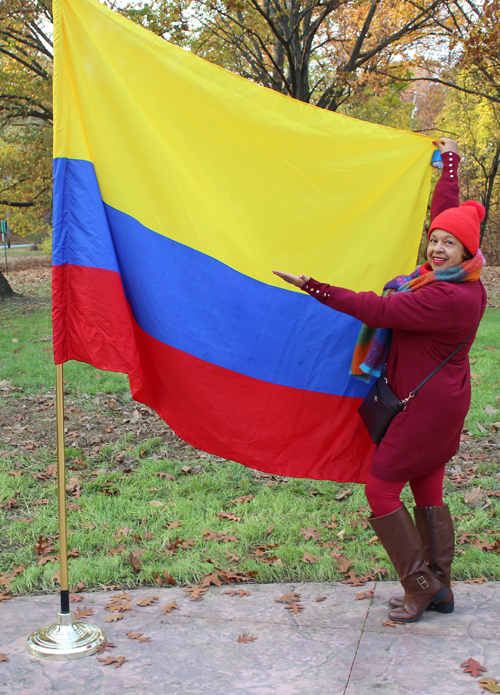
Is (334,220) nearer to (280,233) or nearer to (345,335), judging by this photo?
(280,233)

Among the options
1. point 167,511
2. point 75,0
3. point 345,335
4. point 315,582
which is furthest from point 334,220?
point 167,511

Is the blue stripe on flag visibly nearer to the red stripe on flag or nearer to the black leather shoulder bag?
the red stripe on flag

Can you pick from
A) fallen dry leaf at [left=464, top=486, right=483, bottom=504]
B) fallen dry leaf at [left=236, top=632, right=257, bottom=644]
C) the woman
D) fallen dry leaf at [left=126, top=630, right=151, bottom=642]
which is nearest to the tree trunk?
fallen dry leaf at [left=464, top=486, right=483, bottom=504]

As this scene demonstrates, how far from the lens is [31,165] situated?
1662 centimetres

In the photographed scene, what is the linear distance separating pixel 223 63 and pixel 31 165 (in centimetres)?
633

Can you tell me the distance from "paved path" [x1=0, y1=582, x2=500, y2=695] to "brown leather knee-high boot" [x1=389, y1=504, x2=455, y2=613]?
0.11 meters

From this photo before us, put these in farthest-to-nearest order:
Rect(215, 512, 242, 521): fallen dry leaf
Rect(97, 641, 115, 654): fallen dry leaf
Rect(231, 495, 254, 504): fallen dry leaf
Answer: Rect(231, 495, 254, 504): fallen dry leaf < Rect(215, 512, 242, 521): fallen dry leaf < Rect(97, 641, 115, 654): fallen dry leaf

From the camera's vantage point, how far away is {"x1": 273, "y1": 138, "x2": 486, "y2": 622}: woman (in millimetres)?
2998

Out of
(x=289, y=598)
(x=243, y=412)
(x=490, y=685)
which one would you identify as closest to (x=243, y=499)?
(x=289, y=598)

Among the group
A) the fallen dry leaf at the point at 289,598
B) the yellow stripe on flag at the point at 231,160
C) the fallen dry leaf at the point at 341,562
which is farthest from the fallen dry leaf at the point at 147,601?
the yellow stripe on flag at the point at 231,160

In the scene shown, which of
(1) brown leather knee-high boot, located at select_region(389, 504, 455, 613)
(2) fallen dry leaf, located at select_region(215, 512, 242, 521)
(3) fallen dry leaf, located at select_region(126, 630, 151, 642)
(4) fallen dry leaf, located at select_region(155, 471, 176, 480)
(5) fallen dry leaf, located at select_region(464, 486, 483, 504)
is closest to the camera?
(3) fallen dry leaf, located at select_region(126, 630, 151, 642)

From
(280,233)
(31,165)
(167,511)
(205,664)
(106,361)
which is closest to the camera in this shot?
(205,664)

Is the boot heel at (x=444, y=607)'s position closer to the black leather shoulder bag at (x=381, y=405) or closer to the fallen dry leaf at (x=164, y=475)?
the black leather shoulder bag at (x=381, y=405)

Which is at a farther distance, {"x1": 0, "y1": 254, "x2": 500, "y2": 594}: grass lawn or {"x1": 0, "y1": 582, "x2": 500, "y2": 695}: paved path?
{"x1": 0, "y1": 254, "x2": 500, "y2": 594}: grass lawn
